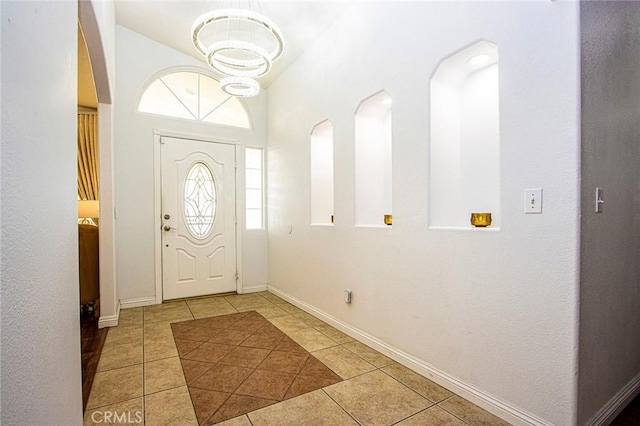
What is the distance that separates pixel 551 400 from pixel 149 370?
8.19ft

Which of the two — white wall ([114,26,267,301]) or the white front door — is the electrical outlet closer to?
the white front door

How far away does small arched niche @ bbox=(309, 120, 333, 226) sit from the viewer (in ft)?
12.4

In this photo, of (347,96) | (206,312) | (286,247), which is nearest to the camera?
(347,96)

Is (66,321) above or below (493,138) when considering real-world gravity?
below

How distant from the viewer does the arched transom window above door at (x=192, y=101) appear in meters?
4.24

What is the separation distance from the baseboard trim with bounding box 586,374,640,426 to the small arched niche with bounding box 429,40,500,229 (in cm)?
112

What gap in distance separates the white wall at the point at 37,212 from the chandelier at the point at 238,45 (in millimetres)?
1314

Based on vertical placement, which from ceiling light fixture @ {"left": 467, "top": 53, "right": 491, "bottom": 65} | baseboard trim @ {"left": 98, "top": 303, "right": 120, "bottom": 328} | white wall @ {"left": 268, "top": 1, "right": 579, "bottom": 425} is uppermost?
ceiling light fixture @ {"left": 467, "top": 53, "right": 491, "bottom": 65}

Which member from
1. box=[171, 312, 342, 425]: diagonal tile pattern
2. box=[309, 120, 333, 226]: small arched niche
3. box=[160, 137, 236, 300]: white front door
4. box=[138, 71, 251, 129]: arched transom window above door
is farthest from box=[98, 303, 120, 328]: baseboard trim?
box=[138, 71, 251, 129]: arched transom window above door

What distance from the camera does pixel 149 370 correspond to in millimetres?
2326

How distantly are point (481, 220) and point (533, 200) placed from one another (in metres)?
0.45

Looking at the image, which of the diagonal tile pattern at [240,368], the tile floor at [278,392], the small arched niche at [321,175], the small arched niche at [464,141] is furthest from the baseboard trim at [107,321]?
the small arched niche at [464,141]

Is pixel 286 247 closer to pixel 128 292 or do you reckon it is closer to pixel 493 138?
pixel 128 292

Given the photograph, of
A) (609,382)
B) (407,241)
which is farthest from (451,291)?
(609,382)
